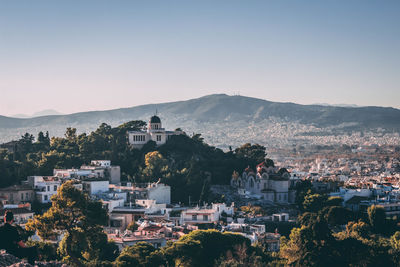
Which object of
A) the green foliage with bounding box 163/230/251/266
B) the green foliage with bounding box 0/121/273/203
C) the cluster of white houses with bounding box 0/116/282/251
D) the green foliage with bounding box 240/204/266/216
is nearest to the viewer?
the green foliage with bounding box 163/230/251/266

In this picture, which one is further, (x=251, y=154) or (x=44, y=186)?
(x=251, y=154)

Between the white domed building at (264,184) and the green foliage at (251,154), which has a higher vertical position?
the green foliage at (251,154)

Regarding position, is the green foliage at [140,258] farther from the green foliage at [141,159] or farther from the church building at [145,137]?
the church building at [145,137]

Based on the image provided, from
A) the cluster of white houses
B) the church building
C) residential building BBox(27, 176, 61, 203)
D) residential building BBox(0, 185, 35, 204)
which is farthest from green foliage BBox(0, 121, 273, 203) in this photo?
residential building BBox(0, 185, 35, 204)

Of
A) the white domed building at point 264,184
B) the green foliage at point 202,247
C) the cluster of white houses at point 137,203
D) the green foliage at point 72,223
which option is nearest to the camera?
the green foliage at point 72,223

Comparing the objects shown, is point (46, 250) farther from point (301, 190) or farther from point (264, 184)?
point (301, 190)

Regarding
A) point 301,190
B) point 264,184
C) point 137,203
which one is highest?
point 264,184

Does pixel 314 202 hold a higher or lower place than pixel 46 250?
higher

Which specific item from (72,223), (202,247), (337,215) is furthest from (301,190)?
(72,223)

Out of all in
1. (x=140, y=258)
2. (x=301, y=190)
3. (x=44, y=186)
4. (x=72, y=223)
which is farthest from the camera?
(x=301, y=190)

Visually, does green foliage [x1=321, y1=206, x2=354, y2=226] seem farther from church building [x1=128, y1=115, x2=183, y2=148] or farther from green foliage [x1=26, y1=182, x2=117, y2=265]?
green foliage [x1=26, y1=182, x2=117, y2=265]

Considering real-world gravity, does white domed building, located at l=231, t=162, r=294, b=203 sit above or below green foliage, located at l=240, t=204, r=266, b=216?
above

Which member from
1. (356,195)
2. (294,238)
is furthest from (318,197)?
(294,238)

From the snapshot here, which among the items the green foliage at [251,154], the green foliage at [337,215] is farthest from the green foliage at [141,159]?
the green foliage at [337,215]
